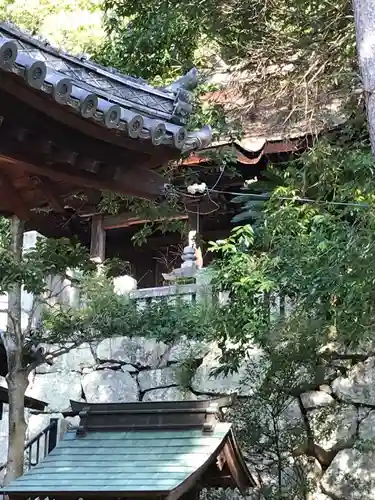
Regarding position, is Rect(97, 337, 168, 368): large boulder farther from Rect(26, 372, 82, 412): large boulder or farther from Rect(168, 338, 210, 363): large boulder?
Rect(26, 372, 82, 412): large boulder

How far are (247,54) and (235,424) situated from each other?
12.5 ft

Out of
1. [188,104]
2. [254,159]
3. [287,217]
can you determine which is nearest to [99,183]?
[188,104]

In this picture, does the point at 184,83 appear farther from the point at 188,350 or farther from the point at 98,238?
the point at 98,238

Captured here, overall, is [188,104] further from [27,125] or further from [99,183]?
[27,125]

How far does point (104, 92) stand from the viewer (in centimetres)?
375

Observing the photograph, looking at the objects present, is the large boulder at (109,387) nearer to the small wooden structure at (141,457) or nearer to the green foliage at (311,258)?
the green foliage at (311,258)

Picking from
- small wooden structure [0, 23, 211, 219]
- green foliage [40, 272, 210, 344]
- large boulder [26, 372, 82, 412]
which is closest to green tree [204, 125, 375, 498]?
green foliage [40, 272, 210, 344]

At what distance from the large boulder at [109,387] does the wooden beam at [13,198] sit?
18.0 ft

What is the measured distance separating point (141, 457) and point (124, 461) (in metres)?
0.13

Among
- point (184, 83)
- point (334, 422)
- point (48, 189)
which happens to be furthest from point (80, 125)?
point (334, 422)

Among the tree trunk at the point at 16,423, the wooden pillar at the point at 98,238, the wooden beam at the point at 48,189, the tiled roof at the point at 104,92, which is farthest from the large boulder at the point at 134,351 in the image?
the tiled roof at the point at 104,92

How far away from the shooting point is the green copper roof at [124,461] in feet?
16.0

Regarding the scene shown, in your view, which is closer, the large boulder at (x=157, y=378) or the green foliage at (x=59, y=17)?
the large boulder at (x=157, y=378)

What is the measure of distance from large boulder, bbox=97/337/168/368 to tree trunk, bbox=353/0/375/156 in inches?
249
